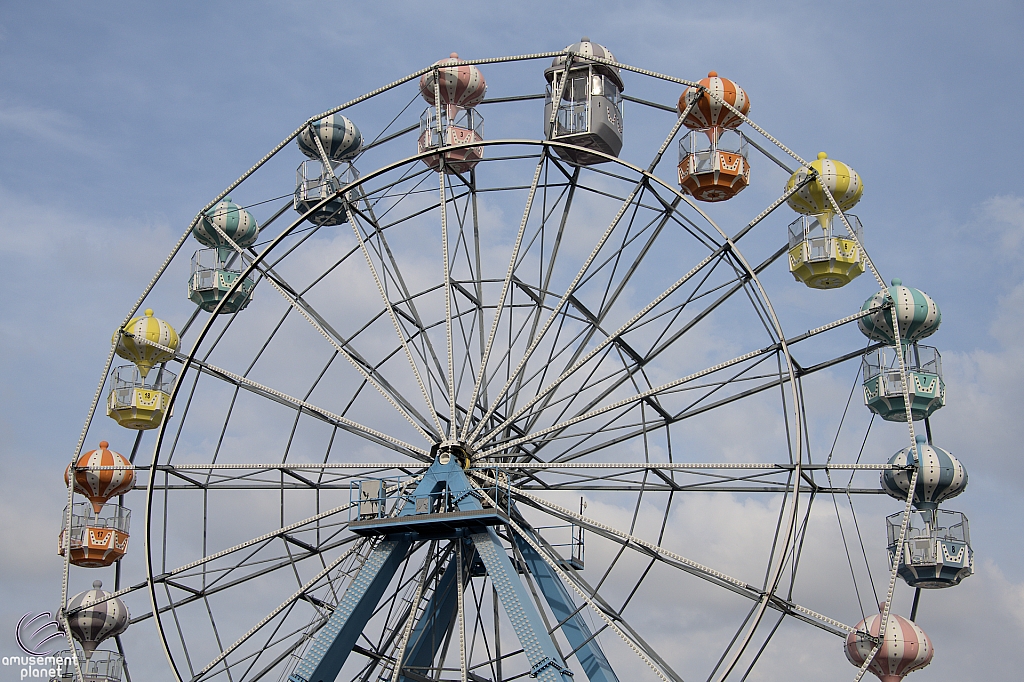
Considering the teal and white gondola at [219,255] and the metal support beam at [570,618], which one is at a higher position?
the teal and white gondola at [219,255]

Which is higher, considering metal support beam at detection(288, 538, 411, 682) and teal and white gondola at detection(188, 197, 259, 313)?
teal and white gondola at detection(188, 197, 259, 313)

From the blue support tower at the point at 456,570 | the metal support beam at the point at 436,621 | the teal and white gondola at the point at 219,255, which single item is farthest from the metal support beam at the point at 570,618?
the teal and white gondola at the point at 219,255

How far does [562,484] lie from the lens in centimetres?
2414

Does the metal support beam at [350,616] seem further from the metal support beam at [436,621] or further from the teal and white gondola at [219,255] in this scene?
the teal and white gondola at [219,255]

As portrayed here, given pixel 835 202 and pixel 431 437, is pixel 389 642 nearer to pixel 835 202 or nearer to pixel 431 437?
pixel 431 437

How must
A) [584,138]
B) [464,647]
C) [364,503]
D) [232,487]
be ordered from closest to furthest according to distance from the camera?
[464,647]
[364,503]
[584,138]
[232,487]

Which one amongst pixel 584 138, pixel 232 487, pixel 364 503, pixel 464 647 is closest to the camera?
pixel 464 647

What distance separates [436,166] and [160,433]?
286 inches

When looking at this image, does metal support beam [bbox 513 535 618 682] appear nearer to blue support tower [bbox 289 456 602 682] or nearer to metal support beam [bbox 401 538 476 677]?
blue support tower [bbox 289 456 602 682]

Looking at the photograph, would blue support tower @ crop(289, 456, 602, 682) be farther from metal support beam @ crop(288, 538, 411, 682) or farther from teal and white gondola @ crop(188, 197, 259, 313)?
teal and white gondola @ crop(188, 197, 259, 313)

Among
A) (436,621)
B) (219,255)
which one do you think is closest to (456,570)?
(436,621)

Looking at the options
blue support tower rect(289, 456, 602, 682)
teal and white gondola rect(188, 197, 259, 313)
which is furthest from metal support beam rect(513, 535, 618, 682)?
teal and white gondola rect(188, 197, 259, 313)

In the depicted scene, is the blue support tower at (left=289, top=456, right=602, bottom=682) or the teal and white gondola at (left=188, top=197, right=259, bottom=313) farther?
the teal and white gondola at (left=188, top=197, right=259, bottom=313)

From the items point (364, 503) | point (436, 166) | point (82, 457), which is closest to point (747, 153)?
point (436, 166)
